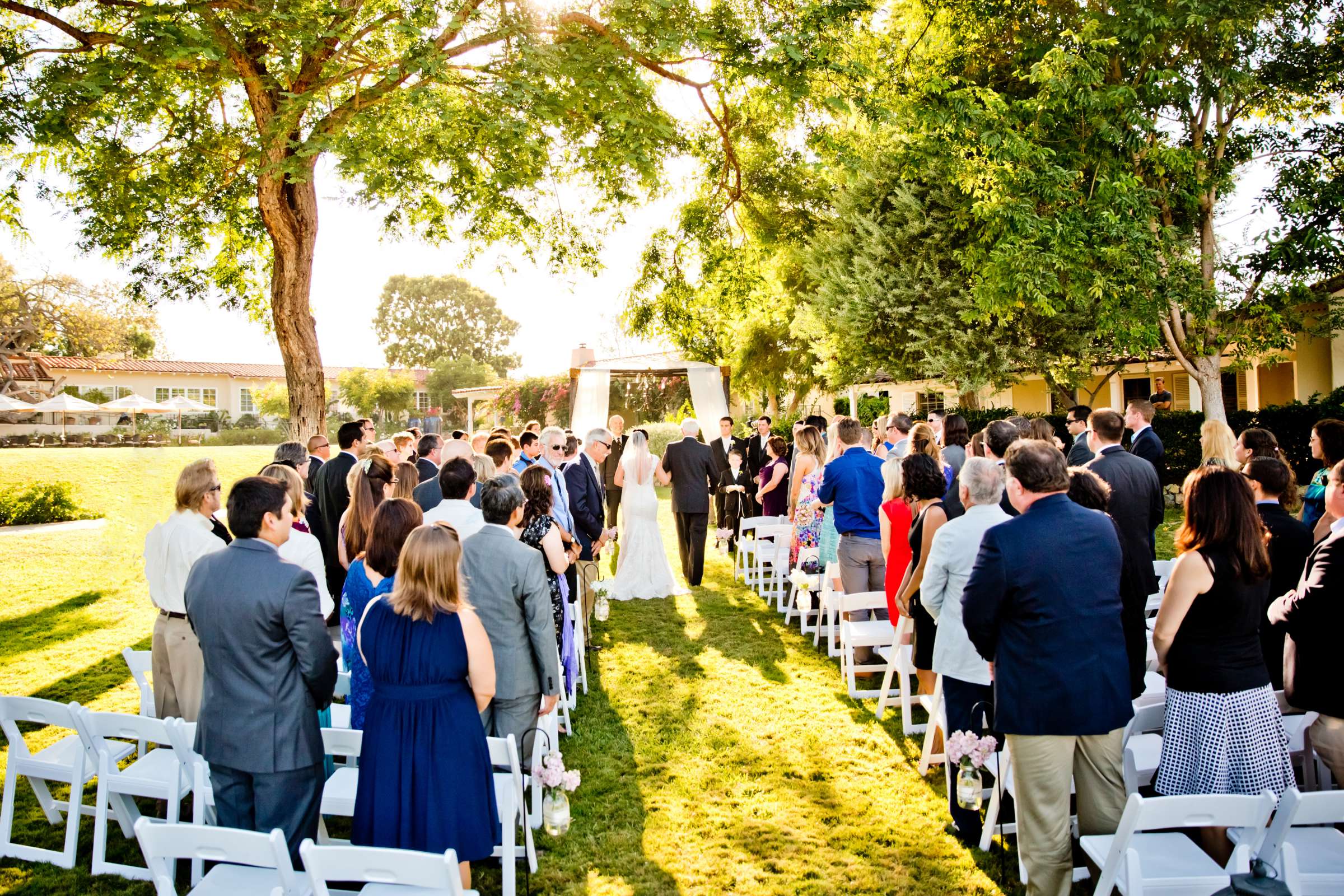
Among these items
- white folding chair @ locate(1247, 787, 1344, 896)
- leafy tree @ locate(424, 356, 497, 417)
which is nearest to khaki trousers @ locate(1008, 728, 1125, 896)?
white folding chair @ locate(1247, 787, 1344, 896)

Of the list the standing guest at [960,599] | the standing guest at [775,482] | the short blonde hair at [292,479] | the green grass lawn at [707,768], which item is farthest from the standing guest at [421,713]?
the standing guest at [775,482]

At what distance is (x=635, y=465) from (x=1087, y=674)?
6789mm

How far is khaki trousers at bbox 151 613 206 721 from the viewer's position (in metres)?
4.52

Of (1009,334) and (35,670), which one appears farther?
(1009,334)

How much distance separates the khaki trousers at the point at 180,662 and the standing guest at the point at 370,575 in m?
0.75

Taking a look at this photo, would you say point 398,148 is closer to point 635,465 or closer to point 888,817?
point 635,465

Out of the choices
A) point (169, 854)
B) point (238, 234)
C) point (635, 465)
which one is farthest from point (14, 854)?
point (238, 234)

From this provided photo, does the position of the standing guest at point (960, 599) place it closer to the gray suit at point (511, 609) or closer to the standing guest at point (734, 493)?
the gray suit at point (511, 609)

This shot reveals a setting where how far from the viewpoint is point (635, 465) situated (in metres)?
9.62

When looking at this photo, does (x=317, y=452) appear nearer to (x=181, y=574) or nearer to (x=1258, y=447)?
(x=181, y=574)

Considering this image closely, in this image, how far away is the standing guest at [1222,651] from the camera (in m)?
3.23

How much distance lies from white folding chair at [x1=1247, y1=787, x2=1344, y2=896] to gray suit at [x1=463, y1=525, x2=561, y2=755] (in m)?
2.81

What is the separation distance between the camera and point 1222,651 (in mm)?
3268

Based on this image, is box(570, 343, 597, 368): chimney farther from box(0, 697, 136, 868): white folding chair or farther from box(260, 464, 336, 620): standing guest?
box(0, 697, 136, 868): white folding chair
